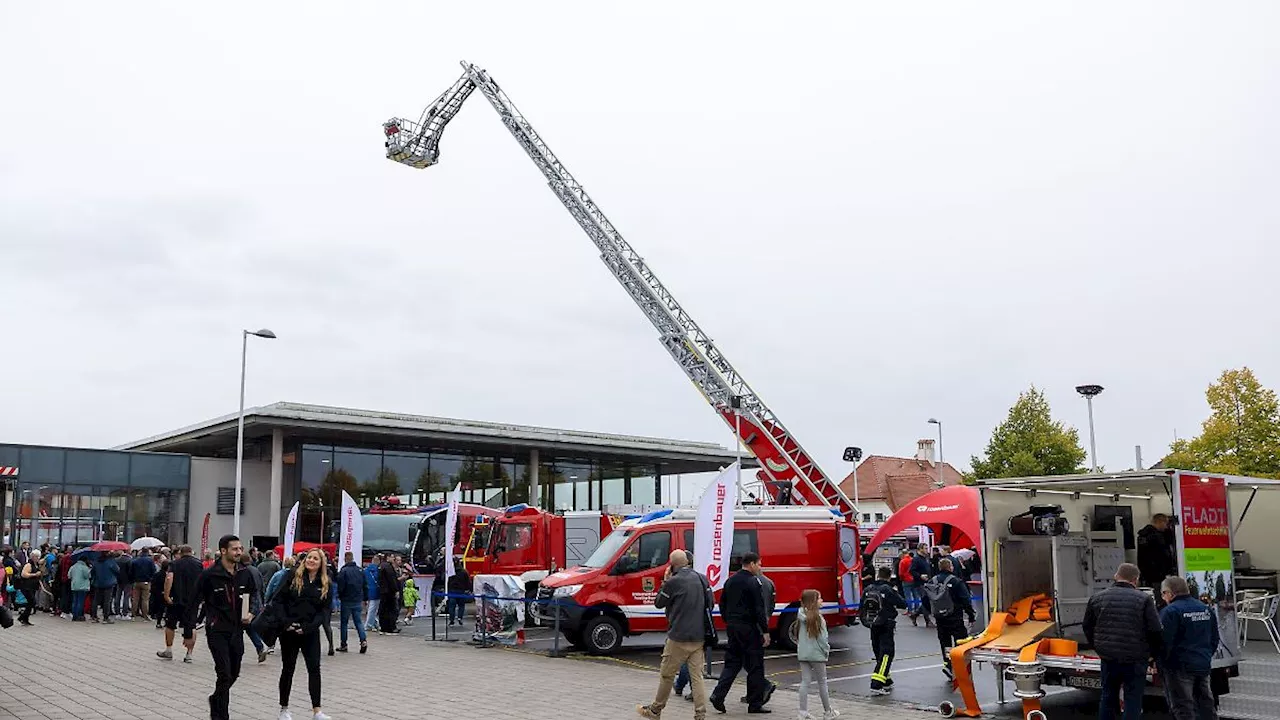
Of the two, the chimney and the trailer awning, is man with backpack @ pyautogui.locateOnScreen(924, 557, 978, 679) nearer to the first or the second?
the trailer awning

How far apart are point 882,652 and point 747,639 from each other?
7.75ft

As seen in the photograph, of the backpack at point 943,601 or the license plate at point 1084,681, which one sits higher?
the backpack at point 943,601

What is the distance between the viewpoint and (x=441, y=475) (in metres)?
45.8

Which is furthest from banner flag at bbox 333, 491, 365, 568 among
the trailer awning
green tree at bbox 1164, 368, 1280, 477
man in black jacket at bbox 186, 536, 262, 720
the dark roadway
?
green tree at bbox 1164, 368, 1280, 477

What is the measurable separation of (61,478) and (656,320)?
23.0 m

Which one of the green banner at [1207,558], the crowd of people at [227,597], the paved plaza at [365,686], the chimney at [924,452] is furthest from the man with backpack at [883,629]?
the chimney at [924,452]

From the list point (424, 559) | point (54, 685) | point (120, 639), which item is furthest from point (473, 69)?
point (54, 685)

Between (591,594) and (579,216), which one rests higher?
(579,216)

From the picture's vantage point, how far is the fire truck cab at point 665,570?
17562mm

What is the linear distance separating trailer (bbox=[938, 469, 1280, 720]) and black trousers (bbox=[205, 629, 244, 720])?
7157 millimetres

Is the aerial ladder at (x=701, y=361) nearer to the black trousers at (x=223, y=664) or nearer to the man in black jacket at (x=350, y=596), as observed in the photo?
the man in black jacket at (x=350, y=596)

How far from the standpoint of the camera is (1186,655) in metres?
9.59

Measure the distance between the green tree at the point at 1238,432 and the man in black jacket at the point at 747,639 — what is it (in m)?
30.4

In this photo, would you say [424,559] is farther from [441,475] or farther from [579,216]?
[441,475]
